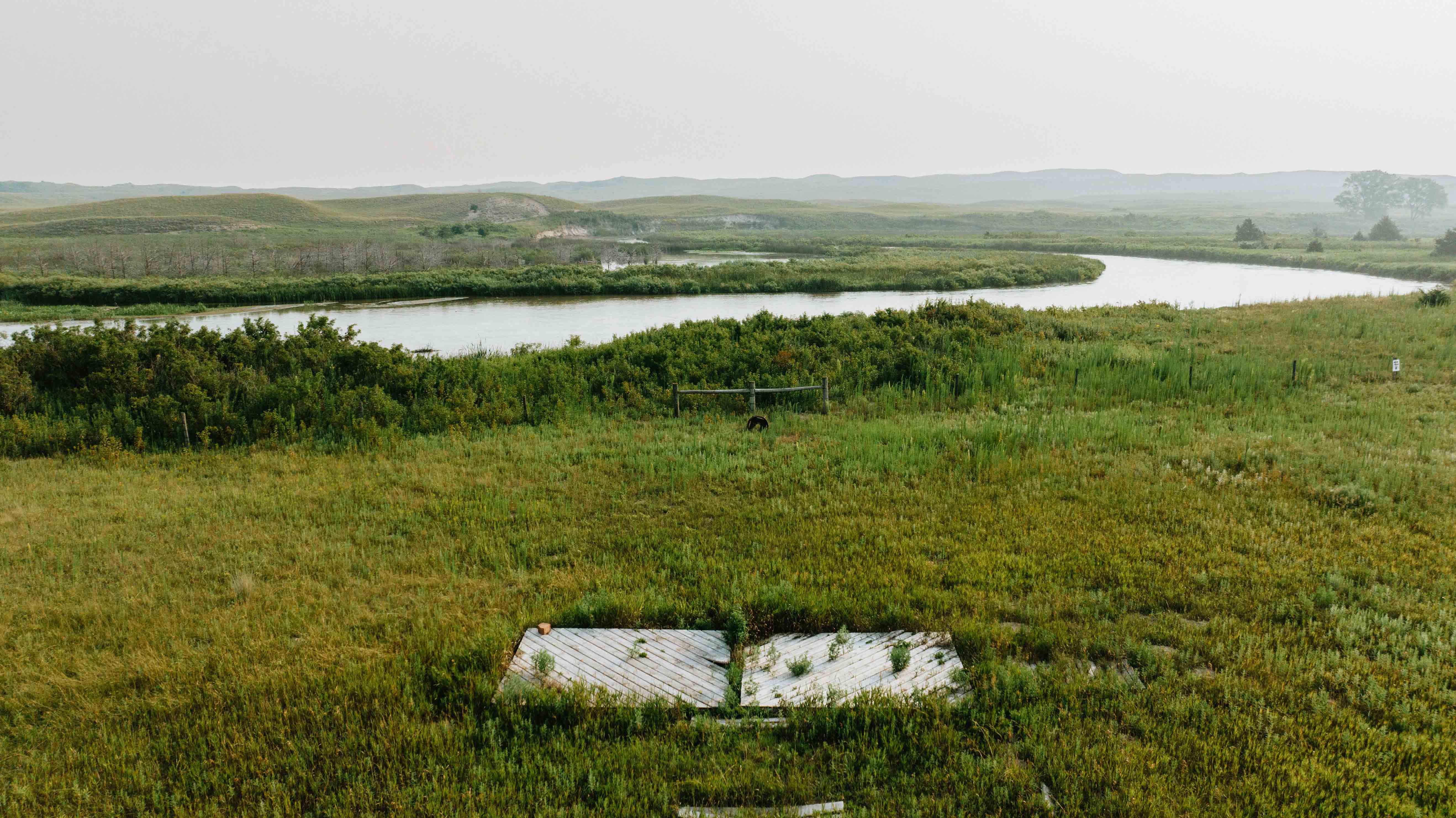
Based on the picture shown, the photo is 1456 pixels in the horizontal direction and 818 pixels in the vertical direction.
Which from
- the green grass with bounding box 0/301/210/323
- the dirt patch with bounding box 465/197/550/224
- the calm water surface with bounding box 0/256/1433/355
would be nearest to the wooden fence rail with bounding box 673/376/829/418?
the calm water surface with bounding box 0/256/1433/355

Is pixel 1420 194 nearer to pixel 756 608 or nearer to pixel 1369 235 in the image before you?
pixel 1369 235

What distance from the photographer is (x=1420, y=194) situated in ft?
553

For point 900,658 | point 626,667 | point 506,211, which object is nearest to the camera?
point 900,658

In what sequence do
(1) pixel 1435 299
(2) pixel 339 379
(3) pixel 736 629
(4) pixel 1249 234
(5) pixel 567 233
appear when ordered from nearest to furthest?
(3) pixel 736 629, (2) pixel 339 379, (1) pixel 1435 299, (4) pixel 1249 234, (5) pixel 567 233

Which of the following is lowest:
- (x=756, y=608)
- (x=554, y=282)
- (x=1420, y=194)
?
(x=756, y=608)

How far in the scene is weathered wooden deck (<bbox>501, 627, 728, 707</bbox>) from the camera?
24.1 ft

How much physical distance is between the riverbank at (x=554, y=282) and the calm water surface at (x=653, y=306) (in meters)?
1.69

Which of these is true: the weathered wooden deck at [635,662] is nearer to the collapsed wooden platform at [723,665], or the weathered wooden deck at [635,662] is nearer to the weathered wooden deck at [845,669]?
the collapsed wooden platform at [723,665]

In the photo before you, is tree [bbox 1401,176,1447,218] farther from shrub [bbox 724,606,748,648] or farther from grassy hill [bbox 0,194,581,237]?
shrub [bbox 724,606,748,648]

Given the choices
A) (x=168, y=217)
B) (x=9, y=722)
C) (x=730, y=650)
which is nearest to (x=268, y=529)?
(x=9, y=722)

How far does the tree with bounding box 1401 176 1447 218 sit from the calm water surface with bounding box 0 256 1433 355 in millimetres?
140502

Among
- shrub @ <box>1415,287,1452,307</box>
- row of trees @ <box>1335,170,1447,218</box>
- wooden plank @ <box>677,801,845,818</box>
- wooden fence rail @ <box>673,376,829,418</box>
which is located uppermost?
row of trees @ <box>1335,170,1447,218</box>

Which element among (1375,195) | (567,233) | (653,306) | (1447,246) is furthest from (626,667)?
(1375,195)

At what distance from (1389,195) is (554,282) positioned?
191327 millimetres
